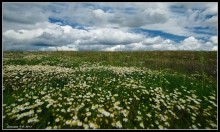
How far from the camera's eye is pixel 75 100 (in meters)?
6.68

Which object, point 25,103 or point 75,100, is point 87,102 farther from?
point 25,103

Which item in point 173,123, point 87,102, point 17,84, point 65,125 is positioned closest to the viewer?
point 65,125

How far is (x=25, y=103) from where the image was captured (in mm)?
6051

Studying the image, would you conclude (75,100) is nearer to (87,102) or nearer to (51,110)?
(87,102)

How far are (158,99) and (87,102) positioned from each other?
94.4 inches

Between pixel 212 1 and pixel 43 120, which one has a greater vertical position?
pixel 212 1

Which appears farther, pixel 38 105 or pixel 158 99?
pixel 158 99

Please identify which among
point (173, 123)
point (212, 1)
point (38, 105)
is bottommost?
point (173, 123)

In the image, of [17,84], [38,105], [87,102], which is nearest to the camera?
[38,105]

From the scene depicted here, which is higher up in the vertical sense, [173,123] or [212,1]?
[212,1]

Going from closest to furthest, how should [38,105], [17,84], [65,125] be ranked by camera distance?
1. [65,125]
2. [38,105]
3. [17,84]

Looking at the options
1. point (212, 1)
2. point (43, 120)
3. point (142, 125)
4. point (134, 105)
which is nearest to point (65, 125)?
point (43, 120)

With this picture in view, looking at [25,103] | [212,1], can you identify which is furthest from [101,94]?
[212,1]

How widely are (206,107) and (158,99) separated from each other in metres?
1.52
